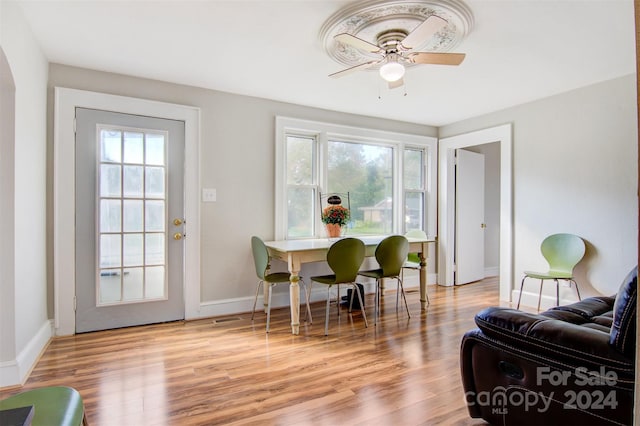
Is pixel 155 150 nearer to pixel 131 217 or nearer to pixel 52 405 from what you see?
pixel 131 217

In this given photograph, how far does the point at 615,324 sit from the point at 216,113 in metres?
3.65

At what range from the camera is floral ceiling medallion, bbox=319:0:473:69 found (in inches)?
86.7

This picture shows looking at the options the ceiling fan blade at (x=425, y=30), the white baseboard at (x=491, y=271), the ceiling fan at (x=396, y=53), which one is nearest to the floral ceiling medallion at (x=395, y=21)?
the ceiling fan at (x=396, y=53)

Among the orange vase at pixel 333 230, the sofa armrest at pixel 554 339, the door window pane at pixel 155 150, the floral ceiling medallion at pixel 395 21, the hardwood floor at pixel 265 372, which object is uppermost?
the floral ceiling medallion at pixel 395 21

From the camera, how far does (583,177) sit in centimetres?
374

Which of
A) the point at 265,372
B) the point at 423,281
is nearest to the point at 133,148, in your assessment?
the point at 265,372

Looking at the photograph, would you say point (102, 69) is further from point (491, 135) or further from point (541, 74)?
point (491, 135)

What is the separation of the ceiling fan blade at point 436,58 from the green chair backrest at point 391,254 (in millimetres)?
1701

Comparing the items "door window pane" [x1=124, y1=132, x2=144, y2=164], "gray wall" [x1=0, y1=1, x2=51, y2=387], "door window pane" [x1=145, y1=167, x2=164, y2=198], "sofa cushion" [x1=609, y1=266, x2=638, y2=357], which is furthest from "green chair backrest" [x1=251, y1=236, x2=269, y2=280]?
"sofa cushion" [x1=609, y1=266, x2=638, y2=357]

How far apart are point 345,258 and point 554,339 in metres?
1.98

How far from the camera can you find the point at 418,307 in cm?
412

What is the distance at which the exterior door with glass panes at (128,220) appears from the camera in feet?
10.5

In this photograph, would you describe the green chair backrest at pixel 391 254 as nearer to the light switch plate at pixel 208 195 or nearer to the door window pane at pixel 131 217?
the light switch plate at pixel 208 195

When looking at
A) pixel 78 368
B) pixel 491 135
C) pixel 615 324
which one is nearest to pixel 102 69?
pixel 78 368
